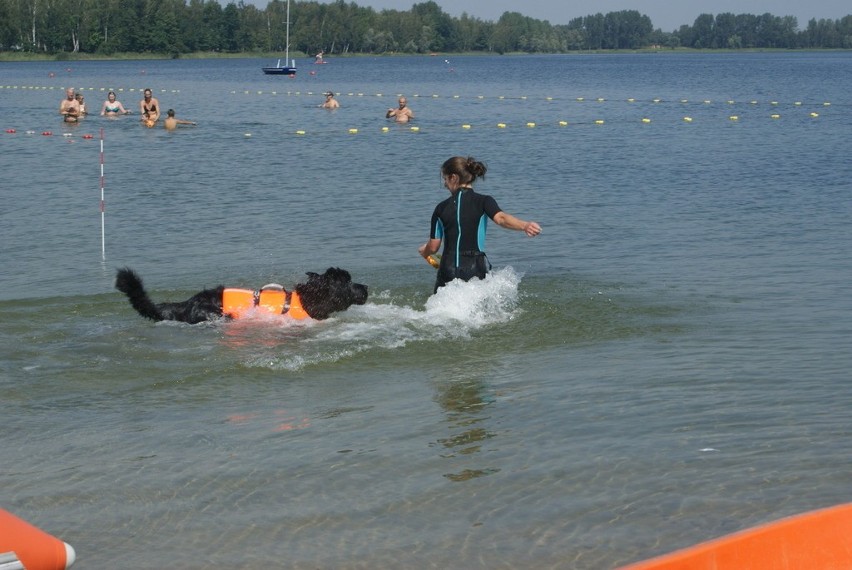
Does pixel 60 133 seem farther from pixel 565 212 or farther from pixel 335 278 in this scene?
pixel 335 278

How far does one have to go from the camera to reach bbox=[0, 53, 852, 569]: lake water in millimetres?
5309

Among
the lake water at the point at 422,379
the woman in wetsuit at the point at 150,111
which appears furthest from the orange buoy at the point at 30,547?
the woman in wetsuit at the point at 150,111

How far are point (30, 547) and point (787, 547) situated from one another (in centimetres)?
231

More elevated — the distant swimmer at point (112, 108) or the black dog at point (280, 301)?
the distant swimmer at point (112, 108)

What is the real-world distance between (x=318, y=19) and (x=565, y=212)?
148 meters

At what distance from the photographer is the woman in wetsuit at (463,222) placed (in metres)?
8.34

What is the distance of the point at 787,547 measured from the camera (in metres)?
3.62

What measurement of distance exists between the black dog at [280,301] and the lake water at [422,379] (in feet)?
0.49

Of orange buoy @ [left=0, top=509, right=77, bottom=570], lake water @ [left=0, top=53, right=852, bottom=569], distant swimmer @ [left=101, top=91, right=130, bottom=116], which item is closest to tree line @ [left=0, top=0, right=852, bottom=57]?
distant swimmer @ [left=101, top=91, right=130, bottom=116]

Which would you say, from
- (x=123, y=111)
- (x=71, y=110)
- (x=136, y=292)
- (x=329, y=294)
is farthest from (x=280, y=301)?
(x=123, y=111)

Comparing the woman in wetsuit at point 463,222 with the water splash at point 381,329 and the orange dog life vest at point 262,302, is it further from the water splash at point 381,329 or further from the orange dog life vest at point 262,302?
the orange dog life vest at point 262,302

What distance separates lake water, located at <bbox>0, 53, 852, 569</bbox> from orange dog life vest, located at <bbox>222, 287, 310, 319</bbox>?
13 centimetres

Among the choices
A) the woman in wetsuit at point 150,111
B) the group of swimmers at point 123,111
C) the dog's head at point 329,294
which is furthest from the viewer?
the woman in wetsuit at point 150,111

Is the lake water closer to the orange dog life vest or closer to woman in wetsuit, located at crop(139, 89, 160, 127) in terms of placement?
the orange dog life vest
